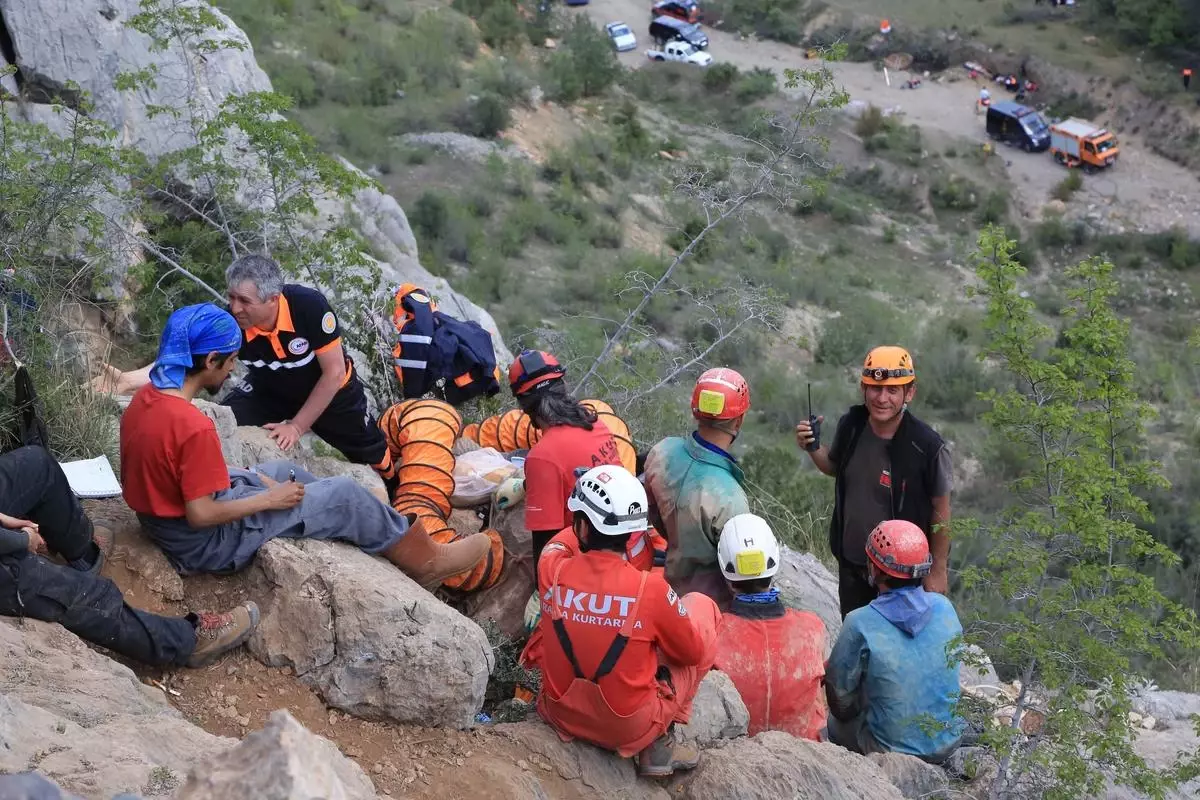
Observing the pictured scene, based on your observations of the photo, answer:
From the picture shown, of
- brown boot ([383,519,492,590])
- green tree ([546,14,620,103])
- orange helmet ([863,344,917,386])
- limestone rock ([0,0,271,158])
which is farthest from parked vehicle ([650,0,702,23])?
brown boot ([383,519,492,590])

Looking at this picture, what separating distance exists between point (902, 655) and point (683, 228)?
13764mm

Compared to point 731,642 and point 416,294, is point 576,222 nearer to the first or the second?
point 416,294

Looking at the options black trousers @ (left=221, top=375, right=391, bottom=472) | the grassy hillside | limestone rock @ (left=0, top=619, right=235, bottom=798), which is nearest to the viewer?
limestone rock @ (left=0, top=619, right=235, bottom=798)

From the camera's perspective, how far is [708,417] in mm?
5082

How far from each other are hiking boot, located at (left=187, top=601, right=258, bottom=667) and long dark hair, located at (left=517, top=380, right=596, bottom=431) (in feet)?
4.87

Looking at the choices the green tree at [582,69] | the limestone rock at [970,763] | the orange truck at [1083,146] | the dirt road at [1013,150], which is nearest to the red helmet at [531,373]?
the limestone rock at [970,763]

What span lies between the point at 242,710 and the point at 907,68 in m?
37.2

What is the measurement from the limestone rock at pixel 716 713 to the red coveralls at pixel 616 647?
30 centimetres

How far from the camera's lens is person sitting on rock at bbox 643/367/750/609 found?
198 inches

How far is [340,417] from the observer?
5.80 meters

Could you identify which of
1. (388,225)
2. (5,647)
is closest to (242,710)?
(5,647)

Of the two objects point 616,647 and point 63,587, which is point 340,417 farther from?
point 616,647

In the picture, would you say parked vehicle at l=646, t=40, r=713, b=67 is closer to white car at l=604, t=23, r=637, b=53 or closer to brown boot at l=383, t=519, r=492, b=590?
white car at l=604, t=23, r=637, b=53

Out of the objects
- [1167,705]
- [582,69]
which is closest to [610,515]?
[1167,705]
